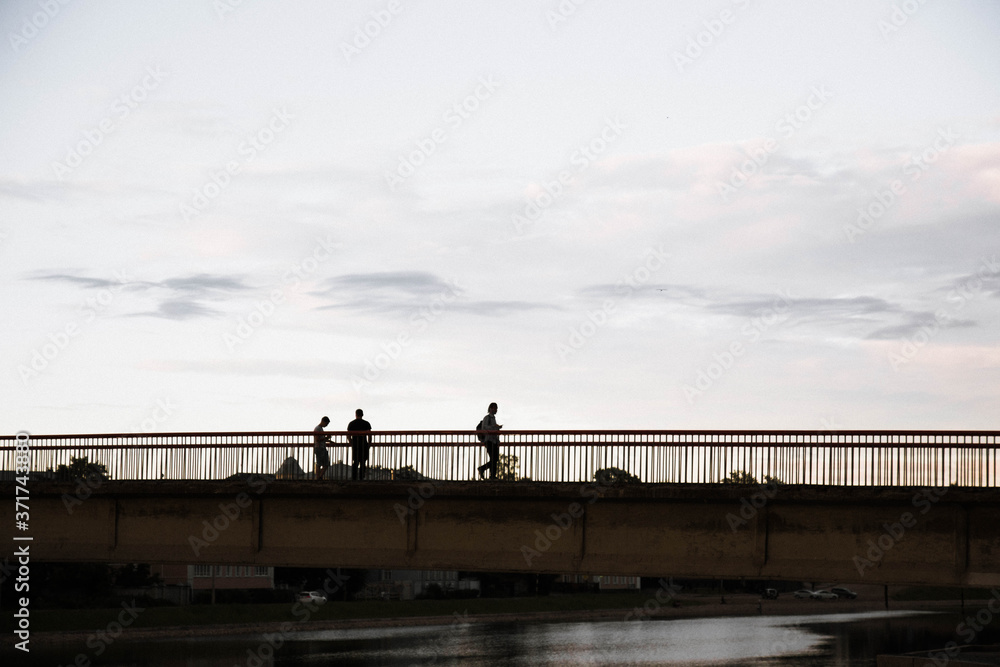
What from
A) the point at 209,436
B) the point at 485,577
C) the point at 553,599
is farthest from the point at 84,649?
the point at 485,577

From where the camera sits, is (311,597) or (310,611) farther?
(311,597)

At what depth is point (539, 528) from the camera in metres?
24.5

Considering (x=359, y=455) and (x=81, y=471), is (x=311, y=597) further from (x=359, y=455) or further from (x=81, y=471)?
(x=359, y=455)

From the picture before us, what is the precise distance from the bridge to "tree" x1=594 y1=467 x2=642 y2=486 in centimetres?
4

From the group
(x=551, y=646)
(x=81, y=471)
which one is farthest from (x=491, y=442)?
(x=551, y=646)

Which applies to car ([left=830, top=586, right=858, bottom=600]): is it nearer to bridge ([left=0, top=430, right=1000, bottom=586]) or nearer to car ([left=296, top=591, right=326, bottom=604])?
car ([left=296, top=591, right=326, bottom=604])

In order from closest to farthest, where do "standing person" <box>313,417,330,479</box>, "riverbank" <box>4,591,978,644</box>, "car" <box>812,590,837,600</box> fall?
"standing person" <box>313,417,330,479</box> → "riverbank" <box>4,591,978,644</box> → "car" <box>812,590,837,600</box>

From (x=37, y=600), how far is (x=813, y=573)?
54.2 meters

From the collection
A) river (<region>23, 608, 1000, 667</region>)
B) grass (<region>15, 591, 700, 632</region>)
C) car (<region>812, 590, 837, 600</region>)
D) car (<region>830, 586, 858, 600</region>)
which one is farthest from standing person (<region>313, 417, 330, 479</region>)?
car (<region>830, 586, 858, 600</region>)

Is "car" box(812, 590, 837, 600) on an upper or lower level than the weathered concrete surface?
lower

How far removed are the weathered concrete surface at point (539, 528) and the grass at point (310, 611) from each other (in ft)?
100

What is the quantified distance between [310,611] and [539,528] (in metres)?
52.6

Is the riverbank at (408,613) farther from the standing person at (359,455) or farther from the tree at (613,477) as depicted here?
the tree at (613,477)

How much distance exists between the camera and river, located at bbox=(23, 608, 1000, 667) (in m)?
53.2
